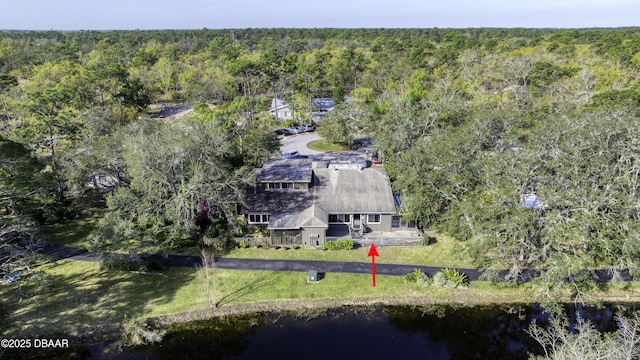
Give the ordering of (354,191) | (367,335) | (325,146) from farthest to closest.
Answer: (325,146) → (354,191) → (367,335)

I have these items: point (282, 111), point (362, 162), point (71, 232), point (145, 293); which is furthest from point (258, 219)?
point (282, 111)

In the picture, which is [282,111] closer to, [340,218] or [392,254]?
[340,218]

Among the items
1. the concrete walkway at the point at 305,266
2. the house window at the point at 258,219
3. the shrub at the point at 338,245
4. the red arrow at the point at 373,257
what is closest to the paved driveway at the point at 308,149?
the house window at the point at 258,219

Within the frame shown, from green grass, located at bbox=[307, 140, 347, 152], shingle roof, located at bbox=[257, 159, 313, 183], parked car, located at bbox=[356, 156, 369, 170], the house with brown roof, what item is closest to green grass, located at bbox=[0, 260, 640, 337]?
the house with brown roof

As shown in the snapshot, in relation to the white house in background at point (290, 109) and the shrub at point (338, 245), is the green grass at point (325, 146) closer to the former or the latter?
the white house in background at point (290, 109)

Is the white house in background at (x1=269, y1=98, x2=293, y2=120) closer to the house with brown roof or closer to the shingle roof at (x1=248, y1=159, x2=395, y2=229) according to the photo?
the shingle roof at (x1=248, y1=159, x2=395, y2=229)

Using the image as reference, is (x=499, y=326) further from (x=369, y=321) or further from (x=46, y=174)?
(x=46, y=174)

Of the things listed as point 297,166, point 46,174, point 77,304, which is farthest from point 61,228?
point 297,166
